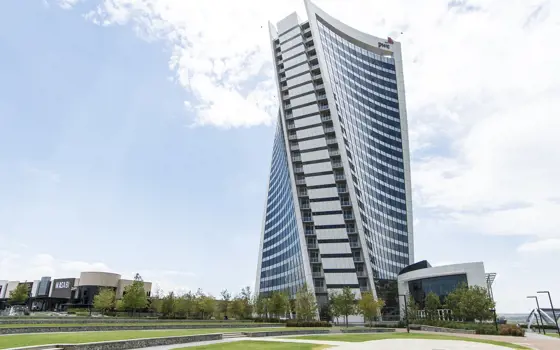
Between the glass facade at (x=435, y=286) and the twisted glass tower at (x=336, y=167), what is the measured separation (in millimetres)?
10626

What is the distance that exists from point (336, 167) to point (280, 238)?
2705cm

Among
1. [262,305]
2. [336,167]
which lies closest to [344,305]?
[262,305]

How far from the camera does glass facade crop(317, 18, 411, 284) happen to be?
97256 millimetres

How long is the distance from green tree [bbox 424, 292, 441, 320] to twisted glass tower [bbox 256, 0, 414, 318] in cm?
1860

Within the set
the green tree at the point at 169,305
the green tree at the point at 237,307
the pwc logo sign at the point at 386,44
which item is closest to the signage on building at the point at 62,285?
the green tree at the point at 169,305

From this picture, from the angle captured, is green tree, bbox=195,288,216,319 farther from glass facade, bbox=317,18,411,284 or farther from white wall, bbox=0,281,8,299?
white wall, bbox=0,281,8,299

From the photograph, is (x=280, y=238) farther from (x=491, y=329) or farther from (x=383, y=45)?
(x=383, y=45)

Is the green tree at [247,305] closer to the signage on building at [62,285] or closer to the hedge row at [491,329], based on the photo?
the hedge row at [491,329]

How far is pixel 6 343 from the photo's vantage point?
21797 millimetres

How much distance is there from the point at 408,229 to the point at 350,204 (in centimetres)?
2798

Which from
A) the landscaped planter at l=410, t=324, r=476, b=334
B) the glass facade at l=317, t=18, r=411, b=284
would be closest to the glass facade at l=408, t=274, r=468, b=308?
the landscaped planter at l=410, t=324, r=476, b=334

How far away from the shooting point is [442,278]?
6781 centimetres

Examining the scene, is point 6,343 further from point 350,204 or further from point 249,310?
point 350,204

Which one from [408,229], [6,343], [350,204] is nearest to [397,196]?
[408,229]
